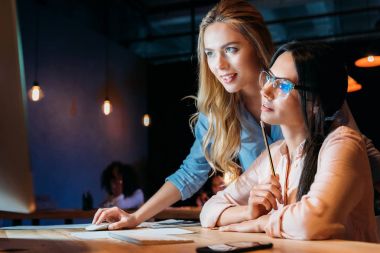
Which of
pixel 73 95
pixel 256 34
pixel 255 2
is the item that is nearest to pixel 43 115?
pixel 73 95

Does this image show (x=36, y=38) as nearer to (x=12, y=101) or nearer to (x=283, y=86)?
(x=283, y=86)

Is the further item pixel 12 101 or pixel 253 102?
pixel 253 102

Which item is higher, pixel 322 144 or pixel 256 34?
pixel 256 34

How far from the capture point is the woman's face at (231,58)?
192 centimetres

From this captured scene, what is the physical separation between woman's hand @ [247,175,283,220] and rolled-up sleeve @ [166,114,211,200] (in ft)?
2.06

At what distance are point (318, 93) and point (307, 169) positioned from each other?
23cm

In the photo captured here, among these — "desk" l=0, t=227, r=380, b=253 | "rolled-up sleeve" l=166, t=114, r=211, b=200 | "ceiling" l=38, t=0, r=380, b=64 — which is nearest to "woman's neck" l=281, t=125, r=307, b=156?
"desk" l=0, t=227, r=380, b=253

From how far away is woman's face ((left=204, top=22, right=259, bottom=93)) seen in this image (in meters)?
1.92

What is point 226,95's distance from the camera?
2.11 metres

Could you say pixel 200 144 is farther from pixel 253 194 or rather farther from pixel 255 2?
pixel 255 2

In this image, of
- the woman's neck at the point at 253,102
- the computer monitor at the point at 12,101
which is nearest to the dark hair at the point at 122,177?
the woman's neck at the point at 253,102

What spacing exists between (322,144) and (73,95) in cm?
Answer: 630

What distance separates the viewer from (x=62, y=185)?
6.93 meters

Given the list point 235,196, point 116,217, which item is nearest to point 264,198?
point 235,196
